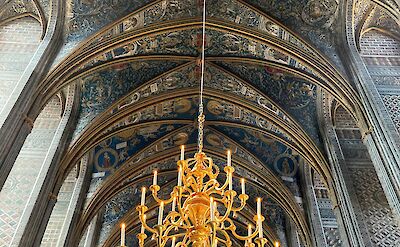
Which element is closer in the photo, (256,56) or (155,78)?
(256,56)

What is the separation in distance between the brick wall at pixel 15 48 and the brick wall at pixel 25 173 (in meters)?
2.02

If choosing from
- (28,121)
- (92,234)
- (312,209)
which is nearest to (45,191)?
(28,121)

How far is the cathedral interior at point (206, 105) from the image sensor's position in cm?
957

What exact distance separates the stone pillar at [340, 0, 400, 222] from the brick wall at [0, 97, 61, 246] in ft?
22.9

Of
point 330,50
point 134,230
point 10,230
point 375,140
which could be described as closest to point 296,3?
point 330,50

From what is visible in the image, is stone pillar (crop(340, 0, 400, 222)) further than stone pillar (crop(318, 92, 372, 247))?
No

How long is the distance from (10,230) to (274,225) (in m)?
10.2

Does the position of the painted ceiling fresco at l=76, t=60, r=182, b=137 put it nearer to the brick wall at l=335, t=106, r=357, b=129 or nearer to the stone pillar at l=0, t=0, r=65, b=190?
the stone pillar at l=0, t=0, r=65, b=190

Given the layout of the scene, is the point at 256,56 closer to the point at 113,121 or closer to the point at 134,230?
the point at 113,121

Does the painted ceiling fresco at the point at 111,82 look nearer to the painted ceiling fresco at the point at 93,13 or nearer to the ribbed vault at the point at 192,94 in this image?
the ribbed vault at the point at 192,94

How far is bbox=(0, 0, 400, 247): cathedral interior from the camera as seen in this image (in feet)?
31.4

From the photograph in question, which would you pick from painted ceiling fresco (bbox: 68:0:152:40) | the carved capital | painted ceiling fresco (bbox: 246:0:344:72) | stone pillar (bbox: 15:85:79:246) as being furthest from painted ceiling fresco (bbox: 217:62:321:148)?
the carved capital

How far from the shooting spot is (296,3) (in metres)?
11.3

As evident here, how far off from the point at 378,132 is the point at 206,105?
6.52 meters
